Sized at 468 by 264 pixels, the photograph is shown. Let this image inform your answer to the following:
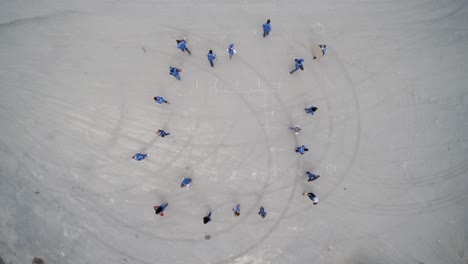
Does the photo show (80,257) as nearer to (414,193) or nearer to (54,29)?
(54,29)

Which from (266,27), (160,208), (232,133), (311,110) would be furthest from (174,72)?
(311,110)

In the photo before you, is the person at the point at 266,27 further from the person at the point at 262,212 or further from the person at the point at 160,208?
the person at the point at 160,208

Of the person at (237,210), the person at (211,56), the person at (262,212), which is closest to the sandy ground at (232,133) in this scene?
the person at (237,210)

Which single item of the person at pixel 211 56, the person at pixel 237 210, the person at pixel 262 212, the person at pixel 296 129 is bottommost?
the person at pixel 237 210

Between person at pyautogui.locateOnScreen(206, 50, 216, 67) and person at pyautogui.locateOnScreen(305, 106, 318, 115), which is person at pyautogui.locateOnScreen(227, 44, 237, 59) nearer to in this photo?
person at pyautogui.locateOnScreen(206, 50, 216, 67)

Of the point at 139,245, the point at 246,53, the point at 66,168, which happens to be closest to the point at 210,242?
the point at 139,245

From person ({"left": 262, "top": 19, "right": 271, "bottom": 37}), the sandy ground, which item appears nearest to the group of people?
person ({"left": 262, "top": 19, "right": 271, "bottom": 37})

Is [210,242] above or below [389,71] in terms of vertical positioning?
below

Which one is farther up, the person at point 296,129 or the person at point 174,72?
the person at point 174,72
